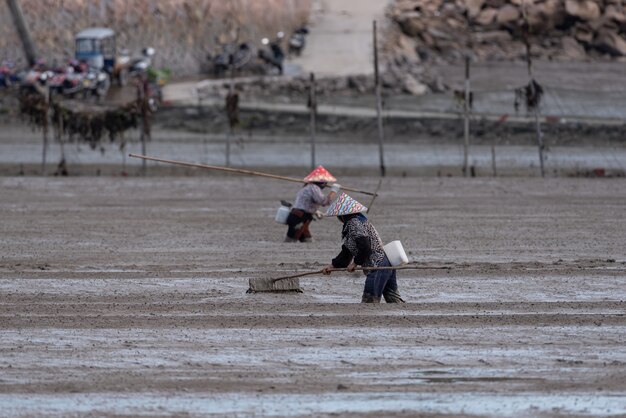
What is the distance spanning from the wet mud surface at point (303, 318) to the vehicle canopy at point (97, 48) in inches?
725

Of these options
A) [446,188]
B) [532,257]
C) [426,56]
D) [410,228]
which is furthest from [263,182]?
[426,56]

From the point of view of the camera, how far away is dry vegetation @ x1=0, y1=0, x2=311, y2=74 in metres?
41.9

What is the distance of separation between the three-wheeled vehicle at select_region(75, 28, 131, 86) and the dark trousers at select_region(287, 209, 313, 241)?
2216 cm

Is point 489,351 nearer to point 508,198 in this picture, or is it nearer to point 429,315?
point 429,315

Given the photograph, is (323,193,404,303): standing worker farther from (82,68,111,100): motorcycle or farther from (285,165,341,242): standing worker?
(82,68,111,100): motorcycle

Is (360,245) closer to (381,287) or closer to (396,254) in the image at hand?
(396,254)

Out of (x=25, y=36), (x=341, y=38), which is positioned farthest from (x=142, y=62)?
(x=341, y=38)

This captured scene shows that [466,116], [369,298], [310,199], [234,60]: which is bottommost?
[234,60]

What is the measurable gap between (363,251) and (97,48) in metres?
28.1

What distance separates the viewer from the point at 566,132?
94.6 ft

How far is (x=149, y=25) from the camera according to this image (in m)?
43.4

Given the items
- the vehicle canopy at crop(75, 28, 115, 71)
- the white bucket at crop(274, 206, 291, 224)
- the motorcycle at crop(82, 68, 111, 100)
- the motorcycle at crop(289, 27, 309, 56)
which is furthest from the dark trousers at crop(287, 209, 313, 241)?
the motorcycle at crop(289, 27, 309, 56)

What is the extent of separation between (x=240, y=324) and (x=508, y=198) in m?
11.2

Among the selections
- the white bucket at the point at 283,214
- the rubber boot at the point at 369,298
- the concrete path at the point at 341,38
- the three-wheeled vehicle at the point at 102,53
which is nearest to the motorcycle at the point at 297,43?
the concrete path at the point at 341,38
